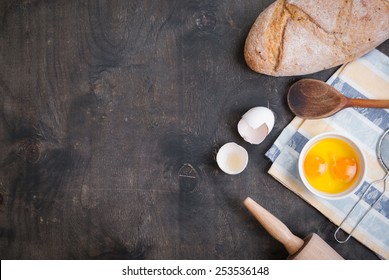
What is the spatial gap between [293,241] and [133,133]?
2.00ft

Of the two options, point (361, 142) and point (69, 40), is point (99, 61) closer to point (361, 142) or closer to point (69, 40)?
point (69, 40)

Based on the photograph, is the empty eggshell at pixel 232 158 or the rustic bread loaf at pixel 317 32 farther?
the empty eggshell at pixel 232 158

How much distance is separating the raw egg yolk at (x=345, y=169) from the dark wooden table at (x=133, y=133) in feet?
0.51

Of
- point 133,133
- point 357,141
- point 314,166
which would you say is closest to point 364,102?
point 357,141

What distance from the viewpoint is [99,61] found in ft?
4.60

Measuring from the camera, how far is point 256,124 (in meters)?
1.25

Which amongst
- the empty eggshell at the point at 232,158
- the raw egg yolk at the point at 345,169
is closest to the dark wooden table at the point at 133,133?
the empty eggshell at the point at 232,158

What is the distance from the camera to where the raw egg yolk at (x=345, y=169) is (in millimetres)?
1237

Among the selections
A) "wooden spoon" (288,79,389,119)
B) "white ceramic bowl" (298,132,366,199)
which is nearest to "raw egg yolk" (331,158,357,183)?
"white ceramic bowl" (298,132,366,199)

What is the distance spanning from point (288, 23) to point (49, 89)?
0.81 meters

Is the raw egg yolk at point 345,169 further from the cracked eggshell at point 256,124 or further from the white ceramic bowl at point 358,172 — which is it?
the cracked eggshell at point 256,124

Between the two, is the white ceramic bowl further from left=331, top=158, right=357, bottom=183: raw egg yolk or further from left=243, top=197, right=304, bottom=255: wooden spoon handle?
left=243, top=197, right=304, bottom=255: wooden spoon handle

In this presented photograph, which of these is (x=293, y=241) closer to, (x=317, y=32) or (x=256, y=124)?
(x=256, y=124)
